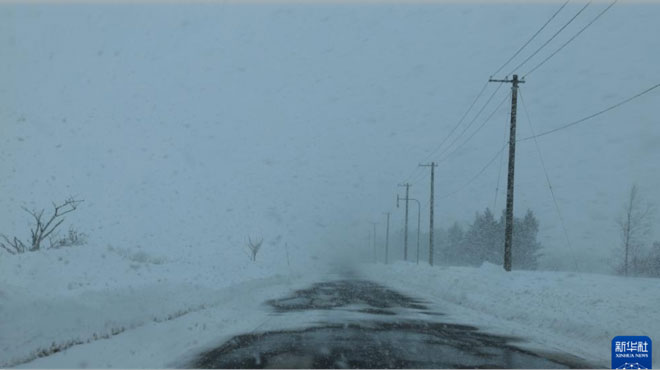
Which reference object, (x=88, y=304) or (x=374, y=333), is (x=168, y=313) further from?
(x=374, y=333)

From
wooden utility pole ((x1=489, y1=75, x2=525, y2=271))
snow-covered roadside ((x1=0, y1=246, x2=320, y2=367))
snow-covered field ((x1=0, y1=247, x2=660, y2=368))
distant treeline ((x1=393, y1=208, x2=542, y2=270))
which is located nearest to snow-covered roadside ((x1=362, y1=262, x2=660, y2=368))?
snow-covered field ((x1=0, y1=247, x2=660, y2=368))

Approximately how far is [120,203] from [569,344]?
93.4 m

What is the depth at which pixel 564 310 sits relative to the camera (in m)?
14.8

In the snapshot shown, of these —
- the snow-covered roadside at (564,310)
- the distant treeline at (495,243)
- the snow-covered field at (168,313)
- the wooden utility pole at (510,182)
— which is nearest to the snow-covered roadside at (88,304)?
the snow-covered field at (168,313)

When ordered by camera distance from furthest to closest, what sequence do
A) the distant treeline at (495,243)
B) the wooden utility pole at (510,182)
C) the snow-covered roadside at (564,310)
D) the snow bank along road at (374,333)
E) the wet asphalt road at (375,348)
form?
the distant treeline at (495,243) → the wooden utility pole at (510,182) → the snow-covered roadside at (564,310) → the snow bank along road at (374,333) → the wet asphalt road at (375,348)

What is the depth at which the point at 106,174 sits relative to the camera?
112000mm

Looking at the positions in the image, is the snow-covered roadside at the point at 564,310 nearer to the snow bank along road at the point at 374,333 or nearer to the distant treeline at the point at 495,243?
the snow bank along road at the point at 374,333

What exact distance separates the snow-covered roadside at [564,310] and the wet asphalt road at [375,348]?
881mm

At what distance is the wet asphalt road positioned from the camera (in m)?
8.80

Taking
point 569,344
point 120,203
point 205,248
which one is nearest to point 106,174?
point 120,203

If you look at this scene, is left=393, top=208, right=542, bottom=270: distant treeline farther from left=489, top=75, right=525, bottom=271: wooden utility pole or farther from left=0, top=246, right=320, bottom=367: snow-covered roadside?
left=0, top=246, right=320, bottom=367: snow-covered roadside

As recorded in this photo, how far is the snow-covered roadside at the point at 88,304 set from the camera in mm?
10000

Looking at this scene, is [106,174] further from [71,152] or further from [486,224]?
[486,224]

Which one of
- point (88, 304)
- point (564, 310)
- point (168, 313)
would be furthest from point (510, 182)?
point (88, 304)
